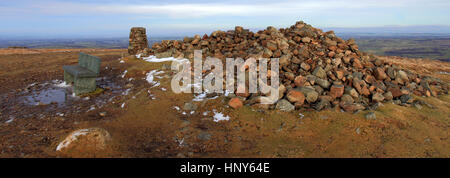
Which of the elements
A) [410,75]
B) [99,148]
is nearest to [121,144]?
[99,148]

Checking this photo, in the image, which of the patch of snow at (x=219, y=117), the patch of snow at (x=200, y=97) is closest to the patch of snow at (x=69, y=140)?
the patch of snow at (x=219, y=117)

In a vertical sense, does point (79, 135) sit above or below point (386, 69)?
below

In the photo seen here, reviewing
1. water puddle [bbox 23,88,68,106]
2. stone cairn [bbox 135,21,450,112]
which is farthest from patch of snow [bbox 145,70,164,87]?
water puddle [bbox 23,88,68,106]

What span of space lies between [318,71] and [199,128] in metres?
3.80

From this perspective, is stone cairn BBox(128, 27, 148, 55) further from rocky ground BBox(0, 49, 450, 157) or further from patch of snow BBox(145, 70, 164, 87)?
rocky ground BBox(0, 49, 450, 157)

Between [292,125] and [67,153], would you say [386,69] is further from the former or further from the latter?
[67,153]

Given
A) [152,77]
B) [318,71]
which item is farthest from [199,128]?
[152,77]

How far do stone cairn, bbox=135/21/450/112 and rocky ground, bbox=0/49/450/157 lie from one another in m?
0.35

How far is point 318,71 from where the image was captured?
6930 millimetres

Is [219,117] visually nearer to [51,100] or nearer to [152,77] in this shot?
[152,77]

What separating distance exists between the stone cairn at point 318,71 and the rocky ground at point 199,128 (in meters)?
0.35

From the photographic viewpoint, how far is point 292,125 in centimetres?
521

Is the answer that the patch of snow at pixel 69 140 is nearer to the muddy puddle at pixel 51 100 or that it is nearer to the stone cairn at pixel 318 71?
the muddy puddle at pixel 51 100
